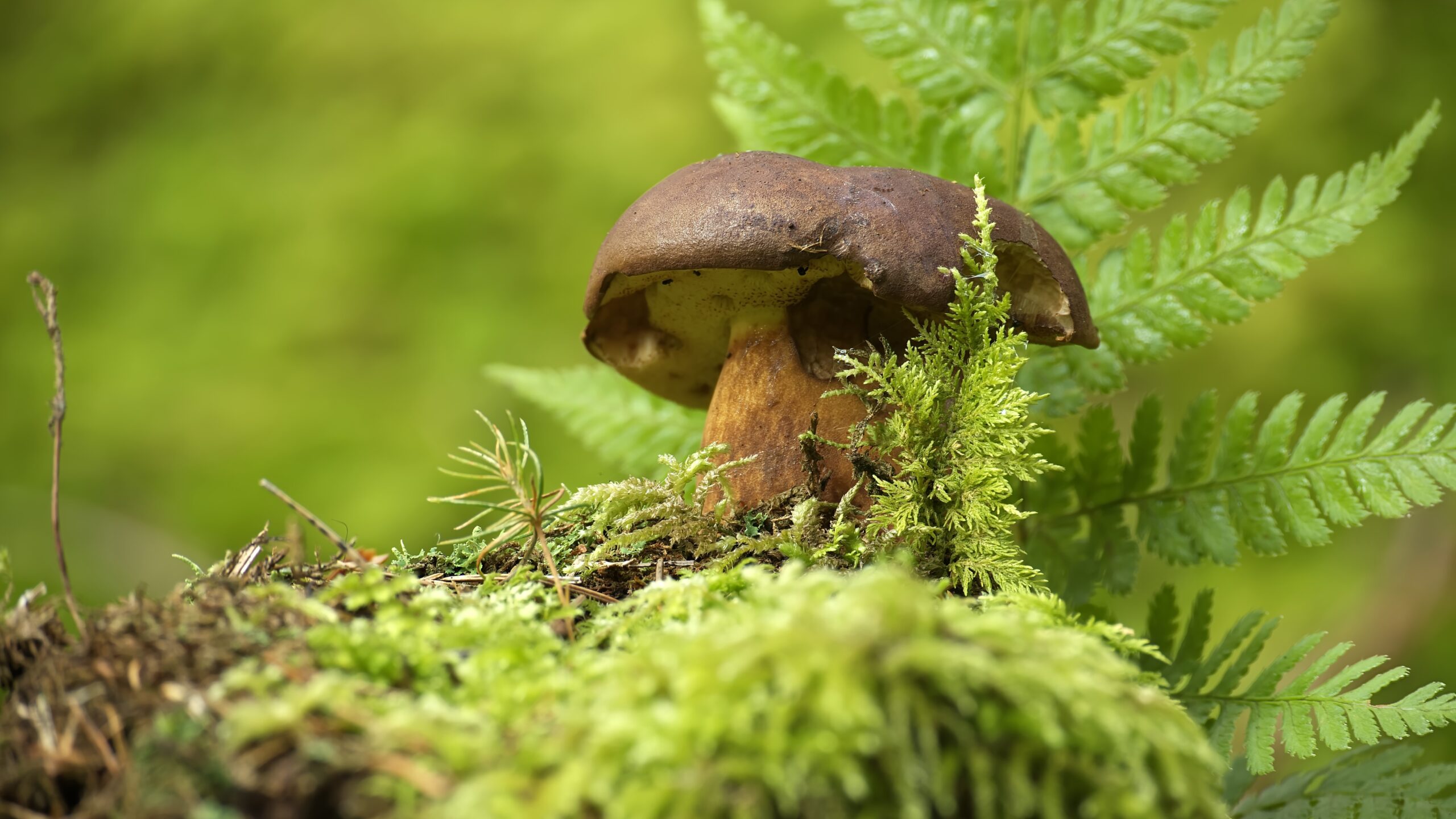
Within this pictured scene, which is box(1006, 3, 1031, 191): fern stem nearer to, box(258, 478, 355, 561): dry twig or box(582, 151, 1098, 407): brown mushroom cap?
box(582, 151, 1098, 407): brown mushroom cap

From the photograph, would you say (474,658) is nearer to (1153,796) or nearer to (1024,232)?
(1153,796)

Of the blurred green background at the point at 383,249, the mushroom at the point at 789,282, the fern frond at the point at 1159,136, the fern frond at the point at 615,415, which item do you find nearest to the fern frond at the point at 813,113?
the fern frond at the point at 1159,136

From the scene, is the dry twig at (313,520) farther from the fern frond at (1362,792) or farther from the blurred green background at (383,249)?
the blurred green background at (383,249)

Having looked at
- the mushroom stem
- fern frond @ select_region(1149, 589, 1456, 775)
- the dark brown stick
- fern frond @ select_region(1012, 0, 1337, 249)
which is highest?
fern frond @ select_region(1012, 0, 1337, 249)

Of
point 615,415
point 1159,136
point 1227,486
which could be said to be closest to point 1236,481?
point 1227,486

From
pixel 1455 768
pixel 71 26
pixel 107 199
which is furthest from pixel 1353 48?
pixel 71 26

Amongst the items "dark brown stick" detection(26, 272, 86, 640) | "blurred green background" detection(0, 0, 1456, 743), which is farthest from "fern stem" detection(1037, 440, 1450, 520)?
"blurred green background" detection(0, 0, 1456, 743)

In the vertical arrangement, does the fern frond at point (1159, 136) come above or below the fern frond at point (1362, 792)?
above
